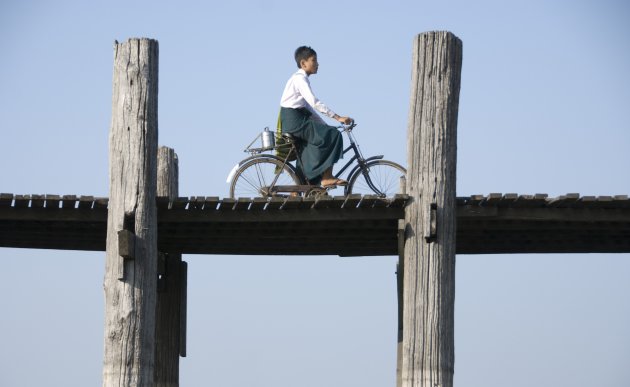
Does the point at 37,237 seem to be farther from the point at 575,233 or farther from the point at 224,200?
the point at 575,233

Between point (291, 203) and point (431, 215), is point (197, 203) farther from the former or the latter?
point (431, 215)

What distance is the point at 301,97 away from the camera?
13.9 metres

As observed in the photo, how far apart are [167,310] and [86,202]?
2.56m

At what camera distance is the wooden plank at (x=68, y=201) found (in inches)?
487

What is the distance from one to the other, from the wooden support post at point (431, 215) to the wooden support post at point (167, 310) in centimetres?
328

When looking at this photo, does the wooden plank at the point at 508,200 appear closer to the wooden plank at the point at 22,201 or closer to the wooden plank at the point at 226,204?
the wooden plank at the point at 226,204

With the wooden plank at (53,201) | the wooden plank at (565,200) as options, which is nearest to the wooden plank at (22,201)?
the wooden plank at (53,201)

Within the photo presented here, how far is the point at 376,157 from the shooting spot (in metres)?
14.3

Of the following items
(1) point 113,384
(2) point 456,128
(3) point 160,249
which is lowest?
(1) point 113,384

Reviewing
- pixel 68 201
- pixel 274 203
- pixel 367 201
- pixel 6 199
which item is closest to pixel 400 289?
pixel 367 201

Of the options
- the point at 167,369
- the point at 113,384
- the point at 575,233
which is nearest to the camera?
the point at 113,384

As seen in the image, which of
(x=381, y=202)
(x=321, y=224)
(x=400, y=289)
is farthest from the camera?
(x=400, y=289)

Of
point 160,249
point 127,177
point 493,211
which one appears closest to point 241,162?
point 160,249

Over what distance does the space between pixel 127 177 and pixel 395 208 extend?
255 centimetres
